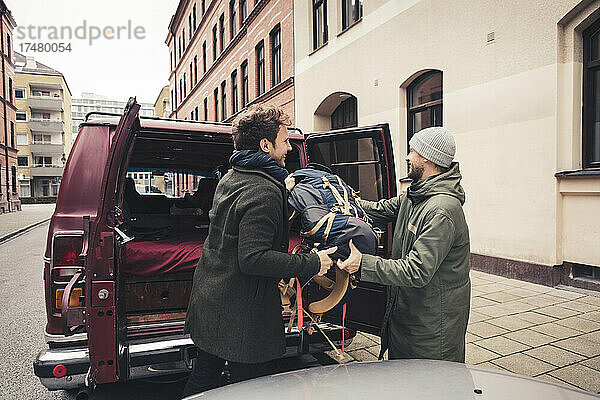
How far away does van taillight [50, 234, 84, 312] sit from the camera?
2.96m

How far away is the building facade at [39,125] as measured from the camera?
62594 millimetres

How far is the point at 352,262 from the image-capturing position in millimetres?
2318

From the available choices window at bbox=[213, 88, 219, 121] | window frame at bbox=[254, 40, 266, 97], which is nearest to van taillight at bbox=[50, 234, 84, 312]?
window frame at bbox=[254, 40, 266, 97]

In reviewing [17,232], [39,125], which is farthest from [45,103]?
[17,232]

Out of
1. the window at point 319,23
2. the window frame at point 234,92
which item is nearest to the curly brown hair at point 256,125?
the window at point 319,23

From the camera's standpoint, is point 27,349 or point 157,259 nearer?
point 157,259

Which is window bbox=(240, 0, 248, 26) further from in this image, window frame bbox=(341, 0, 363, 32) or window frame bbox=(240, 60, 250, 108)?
window frame bbox=(341, 0, 363, 32)

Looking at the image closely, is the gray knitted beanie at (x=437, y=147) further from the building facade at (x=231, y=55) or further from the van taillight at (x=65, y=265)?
the building facade at (x=231, y=55)

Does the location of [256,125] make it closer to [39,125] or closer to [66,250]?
[66,250]

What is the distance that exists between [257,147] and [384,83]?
9063mm

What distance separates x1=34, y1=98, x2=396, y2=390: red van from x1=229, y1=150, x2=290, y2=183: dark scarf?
32.4 inches

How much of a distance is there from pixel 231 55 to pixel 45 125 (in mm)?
51225

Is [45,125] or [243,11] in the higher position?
[45,125]

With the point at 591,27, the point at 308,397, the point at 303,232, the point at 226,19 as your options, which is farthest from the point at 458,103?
the point at 226,19
